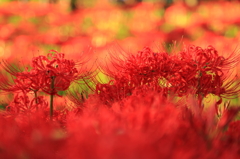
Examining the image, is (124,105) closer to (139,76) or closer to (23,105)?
(139,76)

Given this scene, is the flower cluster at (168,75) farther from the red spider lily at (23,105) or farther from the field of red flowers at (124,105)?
the red spider lily at (23,105)

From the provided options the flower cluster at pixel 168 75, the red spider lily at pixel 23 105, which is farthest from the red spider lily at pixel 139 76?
the red spider lily at pixel 23 105

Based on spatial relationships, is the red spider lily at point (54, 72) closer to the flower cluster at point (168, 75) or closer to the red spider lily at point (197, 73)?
the flower cluster at point (168, 75)

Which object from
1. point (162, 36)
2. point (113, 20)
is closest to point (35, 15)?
point (113, 20)

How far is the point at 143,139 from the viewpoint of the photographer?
0.33 metres

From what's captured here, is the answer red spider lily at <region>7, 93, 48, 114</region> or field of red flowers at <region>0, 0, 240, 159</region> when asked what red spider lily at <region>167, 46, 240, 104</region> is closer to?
field of red flowers at <region>0, 0, 240, 159</region>

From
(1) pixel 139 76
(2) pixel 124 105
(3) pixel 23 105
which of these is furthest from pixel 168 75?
(3) pixel 23 105

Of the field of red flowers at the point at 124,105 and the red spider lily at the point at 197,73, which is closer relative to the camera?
the field of red flowers at the point at 124,105

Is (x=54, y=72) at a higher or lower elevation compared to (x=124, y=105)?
higher

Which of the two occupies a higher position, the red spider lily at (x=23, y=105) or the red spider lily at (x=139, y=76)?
the red spider lily at (x=139, y=76)

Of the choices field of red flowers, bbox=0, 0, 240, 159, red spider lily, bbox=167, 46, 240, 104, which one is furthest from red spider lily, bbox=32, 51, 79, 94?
red spider lily, bbox=167, 46, 240, 104

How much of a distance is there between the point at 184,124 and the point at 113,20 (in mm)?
3226

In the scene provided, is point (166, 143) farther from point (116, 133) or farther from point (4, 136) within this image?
point (4, 136)

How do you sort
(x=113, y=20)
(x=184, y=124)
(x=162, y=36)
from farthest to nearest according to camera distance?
1. (x=113, y=20)
2. (x=162, y=36)
3. (x=184, y=124)
